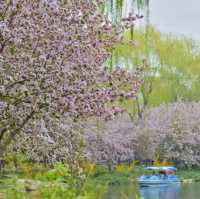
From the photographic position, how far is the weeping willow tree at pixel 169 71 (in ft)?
134

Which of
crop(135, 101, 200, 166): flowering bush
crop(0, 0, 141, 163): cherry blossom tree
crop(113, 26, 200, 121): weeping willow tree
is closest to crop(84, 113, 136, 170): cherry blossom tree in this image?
crop(135, 101, 200, 166): flowering bush

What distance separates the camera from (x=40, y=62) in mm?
5699

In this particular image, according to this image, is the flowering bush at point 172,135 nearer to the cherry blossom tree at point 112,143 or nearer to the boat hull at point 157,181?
the cherry blossom tree at point 112,143

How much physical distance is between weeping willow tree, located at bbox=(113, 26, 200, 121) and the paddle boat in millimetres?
7694

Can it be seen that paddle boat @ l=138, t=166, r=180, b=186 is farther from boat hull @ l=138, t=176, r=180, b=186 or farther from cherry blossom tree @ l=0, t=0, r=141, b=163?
cherry blossom tree @ l=0, t=0, r=141, b=163

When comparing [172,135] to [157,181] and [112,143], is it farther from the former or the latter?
[157,181]

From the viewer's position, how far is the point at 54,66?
18.8 ft

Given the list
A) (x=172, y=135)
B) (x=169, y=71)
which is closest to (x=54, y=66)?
(x=172, y=135)

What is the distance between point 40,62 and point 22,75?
8.2 inches

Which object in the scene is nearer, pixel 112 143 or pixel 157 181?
pixel 157 181

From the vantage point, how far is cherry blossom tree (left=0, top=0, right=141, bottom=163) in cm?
563

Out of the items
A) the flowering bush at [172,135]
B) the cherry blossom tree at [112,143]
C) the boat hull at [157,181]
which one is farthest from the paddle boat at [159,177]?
the flowering bush at [172,135]

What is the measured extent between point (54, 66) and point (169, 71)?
3718 centimetres

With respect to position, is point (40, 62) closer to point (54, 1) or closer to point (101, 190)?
point (54, 1)
